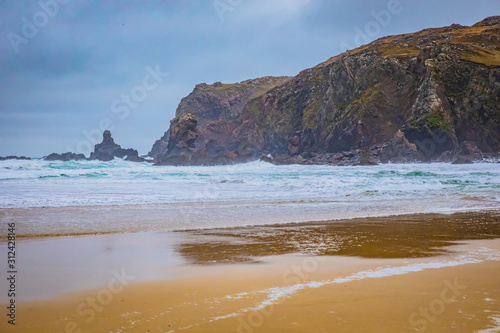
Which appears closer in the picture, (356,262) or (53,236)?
(356,262)

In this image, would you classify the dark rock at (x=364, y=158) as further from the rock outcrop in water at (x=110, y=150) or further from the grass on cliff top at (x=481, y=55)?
the rock outcrop in water at (x=110, y=150)

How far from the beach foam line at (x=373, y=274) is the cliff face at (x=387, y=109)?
46.0 meters

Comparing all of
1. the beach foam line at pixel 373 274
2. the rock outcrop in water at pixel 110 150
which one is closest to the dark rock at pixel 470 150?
the beach foam line at pixel 373 274

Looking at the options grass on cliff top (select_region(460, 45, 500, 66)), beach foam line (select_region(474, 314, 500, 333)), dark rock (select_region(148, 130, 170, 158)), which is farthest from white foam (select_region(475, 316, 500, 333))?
dark rock (select_region(148, 130, 170, 158))

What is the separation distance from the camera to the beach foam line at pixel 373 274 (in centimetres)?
423

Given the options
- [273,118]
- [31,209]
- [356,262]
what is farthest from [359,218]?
[273,118]

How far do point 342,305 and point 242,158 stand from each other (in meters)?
73.5

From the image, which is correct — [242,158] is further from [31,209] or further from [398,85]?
[31,209]

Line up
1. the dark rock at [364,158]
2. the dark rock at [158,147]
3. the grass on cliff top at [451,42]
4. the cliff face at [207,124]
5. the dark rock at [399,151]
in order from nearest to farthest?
the dark rock at [364,158] → the dark rock at [399,151] → the grass on cliff top at [451,42] → the cliff face at [207,124] → the dark rock at [158,147]

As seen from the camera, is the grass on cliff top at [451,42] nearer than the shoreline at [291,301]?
No

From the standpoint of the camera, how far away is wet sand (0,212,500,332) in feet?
12.2

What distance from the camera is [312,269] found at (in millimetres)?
5711

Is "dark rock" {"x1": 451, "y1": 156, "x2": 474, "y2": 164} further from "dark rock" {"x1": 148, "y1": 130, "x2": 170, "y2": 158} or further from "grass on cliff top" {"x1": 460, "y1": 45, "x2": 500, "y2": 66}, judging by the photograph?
"dark rock" {"x1": 148, "y1": 130, "x2": 170, "y2": 158}

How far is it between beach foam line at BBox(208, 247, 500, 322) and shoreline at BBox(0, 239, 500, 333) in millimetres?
10
